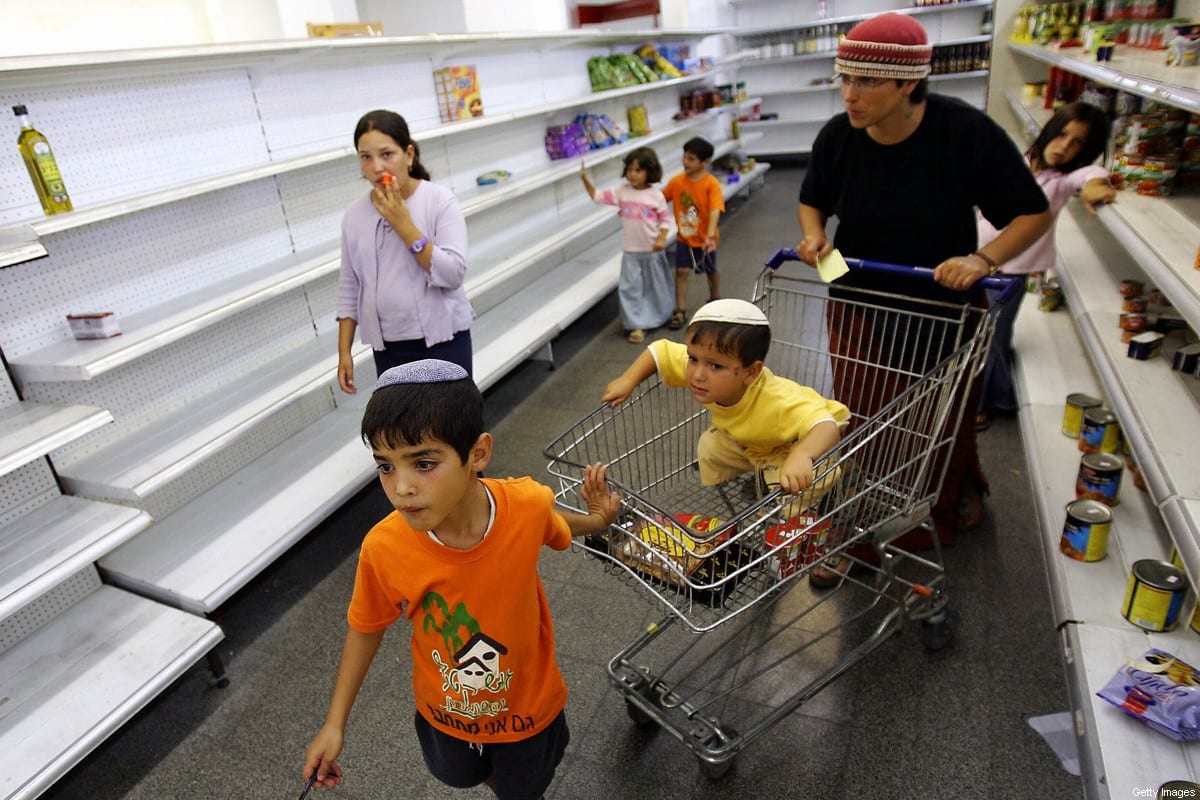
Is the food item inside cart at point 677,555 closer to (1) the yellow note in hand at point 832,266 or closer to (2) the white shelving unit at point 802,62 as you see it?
(1) the yellow note in hand at point 832,266

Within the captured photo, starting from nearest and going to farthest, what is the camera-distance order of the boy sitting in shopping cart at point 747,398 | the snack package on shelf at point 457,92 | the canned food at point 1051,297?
1. the boy sitting in shopping cart at point 747,398
2. the canned food at point 1051,297
3. the snack package on shelf at point 457,92

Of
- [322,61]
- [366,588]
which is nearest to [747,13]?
[322,61]

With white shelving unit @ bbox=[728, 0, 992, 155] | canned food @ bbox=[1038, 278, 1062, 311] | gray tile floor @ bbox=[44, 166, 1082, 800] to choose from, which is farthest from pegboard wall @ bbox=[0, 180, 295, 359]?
white shelving unit @ bbox=[728, 0, 992, 155]

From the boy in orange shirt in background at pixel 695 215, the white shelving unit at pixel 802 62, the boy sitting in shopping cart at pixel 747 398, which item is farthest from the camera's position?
the white shelving unit at pixel 802 62

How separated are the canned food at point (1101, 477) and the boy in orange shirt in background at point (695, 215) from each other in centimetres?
316

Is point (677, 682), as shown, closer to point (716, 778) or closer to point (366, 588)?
point (716, 778)

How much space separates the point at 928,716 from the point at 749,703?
0.49 meters

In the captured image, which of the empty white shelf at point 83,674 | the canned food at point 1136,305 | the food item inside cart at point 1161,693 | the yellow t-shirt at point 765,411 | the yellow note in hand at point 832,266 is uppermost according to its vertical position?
the yellow note in hand at point 832,266

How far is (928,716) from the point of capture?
207 centimetres

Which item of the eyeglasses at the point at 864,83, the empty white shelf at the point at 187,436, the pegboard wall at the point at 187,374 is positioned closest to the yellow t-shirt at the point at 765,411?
the eyeglasses at the point at 864,83

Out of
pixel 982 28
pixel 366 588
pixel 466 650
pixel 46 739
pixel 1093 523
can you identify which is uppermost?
pixel 982 28

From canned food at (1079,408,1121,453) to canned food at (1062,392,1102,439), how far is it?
8cm

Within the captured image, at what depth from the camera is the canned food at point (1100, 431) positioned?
254cm

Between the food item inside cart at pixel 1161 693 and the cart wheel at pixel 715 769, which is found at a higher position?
the food item inside cart at pixel 1161 693
